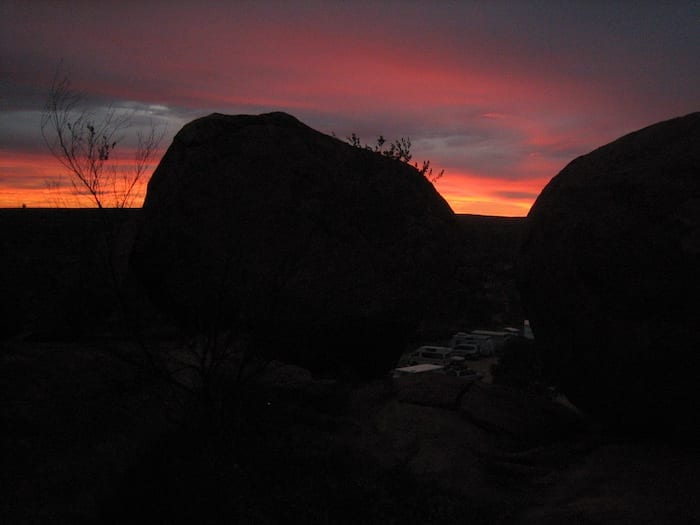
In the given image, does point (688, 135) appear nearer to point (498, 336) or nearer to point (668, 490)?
point (668, 490)

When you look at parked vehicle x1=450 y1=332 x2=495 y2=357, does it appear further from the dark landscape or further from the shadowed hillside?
the dark landscape

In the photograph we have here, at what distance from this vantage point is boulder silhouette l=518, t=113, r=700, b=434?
17.0ft

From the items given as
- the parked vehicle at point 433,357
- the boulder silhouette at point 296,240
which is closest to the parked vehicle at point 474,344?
the parked vehicle at point 433,357

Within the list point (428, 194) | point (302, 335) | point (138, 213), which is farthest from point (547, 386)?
point (138, 213)

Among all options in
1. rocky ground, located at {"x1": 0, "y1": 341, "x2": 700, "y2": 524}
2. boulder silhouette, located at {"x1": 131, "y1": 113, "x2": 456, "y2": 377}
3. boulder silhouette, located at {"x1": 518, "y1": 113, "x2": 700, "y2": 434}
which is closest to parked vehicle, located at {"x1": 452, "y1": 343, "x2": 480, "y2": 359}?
boulder silhouette, located at {"x1": 131, "y1": 113, "x2": 456, "y2": 377}

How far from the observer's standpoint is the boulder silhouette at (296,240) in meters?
8.52

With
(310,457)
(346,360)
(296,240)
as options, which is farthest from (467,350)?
(310,457)

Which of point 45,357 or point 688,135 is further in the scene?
point 45,357

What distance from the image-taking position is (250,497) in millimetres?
5375

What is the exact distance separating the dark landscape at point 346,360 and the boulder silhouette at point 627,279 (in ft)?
0.06

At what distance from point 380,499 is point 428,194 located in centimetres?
551

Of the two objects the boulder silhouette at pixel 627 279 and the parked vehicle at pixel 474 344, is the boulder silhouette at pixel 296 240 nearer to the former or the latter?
Answer: the boulder silhouette at pixel 627 279

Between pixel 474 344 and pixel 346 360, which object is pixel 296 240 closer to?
pixel 346 360

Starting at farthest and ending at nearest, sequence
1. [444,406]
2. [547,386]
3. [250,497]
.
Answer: [547,386] < [444,406] < [250,497]
